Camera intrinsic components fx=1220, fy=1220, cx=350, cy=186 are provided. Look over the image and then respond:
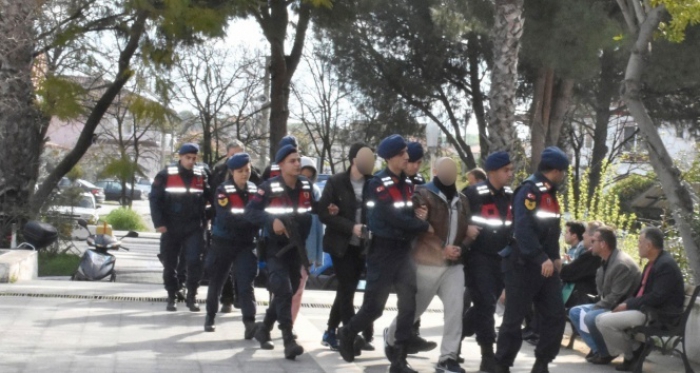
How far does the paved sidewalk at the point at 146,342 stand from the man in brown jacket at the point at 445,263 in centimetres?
73

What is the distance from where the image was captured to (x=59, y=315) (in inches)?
479

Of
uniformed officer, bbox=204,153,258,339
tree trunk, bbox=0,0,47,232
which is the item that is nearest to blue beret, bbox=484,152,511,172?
uniformed officer, bbox=204,153,258,339

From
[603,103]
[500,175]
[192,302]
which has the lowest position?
[192,302]

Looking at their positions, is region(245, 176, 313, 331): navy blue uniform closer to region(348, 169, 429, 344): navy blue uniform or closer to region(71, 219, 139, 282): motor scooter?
region(348, 169, 429, 344): navy blue uniform

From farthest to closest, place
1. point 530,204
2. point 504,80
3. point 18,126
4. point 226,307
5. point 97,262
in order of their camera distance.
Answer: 1. point 18,126
2. point 504,80
3. point 97,262
4. point 226,307
5. point 530,204

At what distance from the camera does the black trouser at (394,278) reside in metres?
9.44

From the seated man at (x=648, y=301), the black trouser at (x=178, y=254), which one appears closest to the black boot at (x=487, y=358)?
the seated man at (x=648, y=301)

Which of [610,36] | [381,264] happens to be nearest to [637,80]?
[381,264]

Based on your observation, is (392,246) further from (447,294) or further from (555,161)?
(555,161)

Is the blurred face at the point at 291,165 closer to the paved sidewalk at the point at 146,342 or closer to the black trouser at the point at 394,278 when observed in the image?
the black trouser at the point at 394,278

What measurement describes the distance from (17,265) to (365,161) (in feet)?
20.4

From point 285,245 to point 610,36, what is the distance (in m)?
12.9

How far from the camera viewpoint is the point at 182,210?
502 inches

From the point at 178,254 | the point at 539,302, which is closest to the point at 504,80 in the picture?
the point at 178,254
